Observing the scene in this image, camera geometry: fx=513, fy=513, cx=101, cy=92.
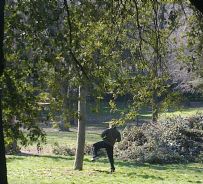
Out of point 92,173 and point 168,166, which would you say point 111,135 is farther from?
point 168,166

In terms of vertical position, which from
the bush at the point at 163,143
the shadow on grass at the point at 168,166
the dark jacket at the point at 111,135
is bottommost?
the shadow on grass at the point at 168,166

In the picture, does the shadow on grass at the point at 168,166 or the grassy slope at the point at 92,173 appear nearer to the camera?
the grassy slope at the point at 92,173

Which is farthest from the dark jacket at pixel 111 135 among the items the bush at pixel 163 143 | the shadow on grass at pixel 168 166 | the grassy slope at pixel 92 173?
the bush at pixel 163 143

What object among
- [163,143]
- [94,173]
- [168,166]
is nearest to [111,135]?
[94,173]

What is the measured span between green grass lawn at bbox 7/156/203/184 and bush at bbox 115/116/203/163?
60.8 inches

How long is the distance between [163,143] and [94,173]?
843 centimetres

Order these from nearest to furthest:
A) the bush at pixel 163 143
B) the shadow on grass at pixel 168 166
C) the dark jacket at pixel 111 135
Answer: the dark jacket at pixel 111 135, the shadow on grass at pixel 168 166, the bush at pixel 163 143

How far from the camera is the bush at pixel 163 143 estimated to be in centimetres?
2517

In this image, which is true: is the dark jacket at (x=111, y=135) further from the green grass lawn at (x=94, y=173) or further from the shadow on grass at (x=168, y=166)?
the shadow on grass at (x=168, y=166)

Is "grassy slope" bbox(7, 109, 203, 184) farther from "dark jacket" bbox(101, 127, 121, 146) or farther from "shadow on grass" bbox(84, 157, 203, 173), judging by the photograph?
"dark jacket" bbox(101, 127, 121, 146)

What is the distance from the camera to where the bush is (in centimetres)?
2517

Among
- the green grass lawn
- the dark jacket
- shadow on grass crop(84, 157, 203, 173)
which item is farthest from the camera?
shadow on grass crop(84, 157, 203, 173)

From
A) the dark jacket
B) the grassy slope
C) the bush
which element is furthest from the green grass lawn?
the bush

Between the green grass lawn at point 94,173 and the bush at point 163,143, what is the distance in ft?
5.07
